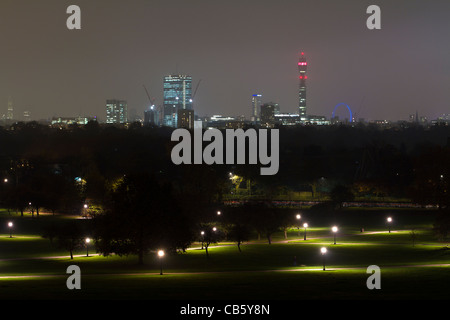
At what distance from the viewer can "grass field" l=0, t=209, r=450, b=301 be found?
123 ft

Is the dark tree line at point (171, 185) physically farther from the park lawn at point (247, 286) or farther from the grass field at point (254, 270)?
the park lawn at point (247, 286)

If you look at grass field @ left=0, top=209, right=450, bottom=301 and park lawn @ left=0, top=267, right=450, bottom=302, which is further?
grass field @ left=0, top=209, right=450, bottom=301

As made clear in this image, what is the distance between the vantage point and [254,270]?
49.1 meters

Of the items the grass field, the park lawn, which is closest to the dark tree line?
the grass field

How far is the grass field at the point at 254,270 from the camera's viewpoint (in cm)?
3741

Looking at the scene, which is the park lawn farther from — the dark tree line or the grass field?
the dark tree line

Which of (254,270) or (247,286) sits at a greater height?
(247,286)
